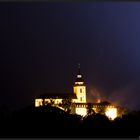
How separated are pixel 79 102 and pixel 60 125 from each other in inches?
33.7

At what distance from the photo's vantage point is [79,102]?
895 centimetres

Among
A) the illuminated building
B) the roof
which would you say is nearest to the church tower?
the illuminated building

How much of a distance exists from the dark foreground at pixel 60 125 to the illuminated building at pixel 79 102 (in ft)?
0.50

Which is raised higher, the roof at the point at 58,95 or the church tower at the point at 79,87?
the church tower at the point at 79,87

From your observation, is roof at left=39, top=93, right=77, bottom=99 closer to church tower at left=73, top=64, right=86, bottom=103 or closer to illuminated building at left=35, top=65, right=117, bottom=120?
illuminated building at left=35, top=65, right=117, bottom=120

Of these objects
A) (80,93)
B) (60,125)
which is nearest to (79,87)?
(80,93)

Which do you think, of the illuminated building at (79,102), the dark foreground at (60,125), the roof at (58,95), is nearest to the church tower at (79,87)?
the illuminated building at (79,102)

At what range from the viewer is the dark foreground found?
25.8ft

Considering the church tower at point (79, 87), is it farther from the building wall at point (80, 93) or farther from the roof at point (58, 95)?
the roof at point (58, 95)

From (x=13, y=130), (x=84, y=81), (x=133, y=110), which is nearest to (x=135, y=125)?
(x=133, y=110)

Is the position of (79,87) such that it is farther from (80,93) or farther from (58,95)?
(58,95)

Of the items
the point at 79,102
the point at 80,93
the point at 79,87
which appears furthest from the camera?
the point at 79,102

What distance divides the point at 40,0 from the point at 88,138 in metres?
1.80

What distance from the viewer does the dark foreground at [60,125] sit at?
786 cm
